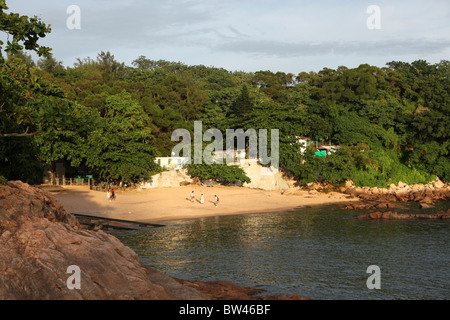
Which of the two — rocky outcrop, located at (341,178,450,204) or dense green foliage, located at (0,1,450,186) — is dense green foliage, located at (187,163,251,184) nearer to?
dense green foliage, located at (0,1,450,186)

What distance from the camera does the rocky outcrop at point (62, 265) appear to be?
14273mm

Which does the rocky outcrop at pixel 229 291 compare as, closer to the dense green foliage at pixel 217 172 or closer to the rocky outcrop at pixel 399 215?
the rocky outcrop at pixel 399 215

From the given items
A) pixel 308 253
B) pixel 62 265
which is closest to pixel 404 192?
pixel 308 253

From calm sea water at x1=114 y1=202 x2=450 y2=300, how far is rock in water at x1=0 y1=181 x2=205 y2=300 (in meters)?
5.80

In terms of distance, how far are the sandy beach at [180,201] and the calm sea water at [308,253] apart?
3.25 metres

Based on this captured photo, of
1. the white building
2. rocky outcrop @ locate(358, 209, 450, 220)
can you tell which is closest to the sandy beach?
the white building

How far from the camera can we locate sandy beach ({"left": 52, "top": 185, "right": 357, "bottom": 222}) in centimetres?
4144

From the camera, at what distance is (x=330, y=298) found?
1966 centimetres

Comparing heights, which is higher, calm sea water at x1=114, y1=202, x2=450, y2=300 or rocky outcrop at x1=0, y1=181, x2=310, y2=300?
rocky outcrop at x1=0, y1=181, x2=310, y2=300

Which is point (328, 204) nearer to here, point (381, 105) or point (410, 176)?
point (410, 176)

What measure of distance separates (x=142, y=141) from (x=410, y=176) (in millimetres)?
34443

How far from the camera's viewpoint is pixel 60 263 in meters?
15.1
